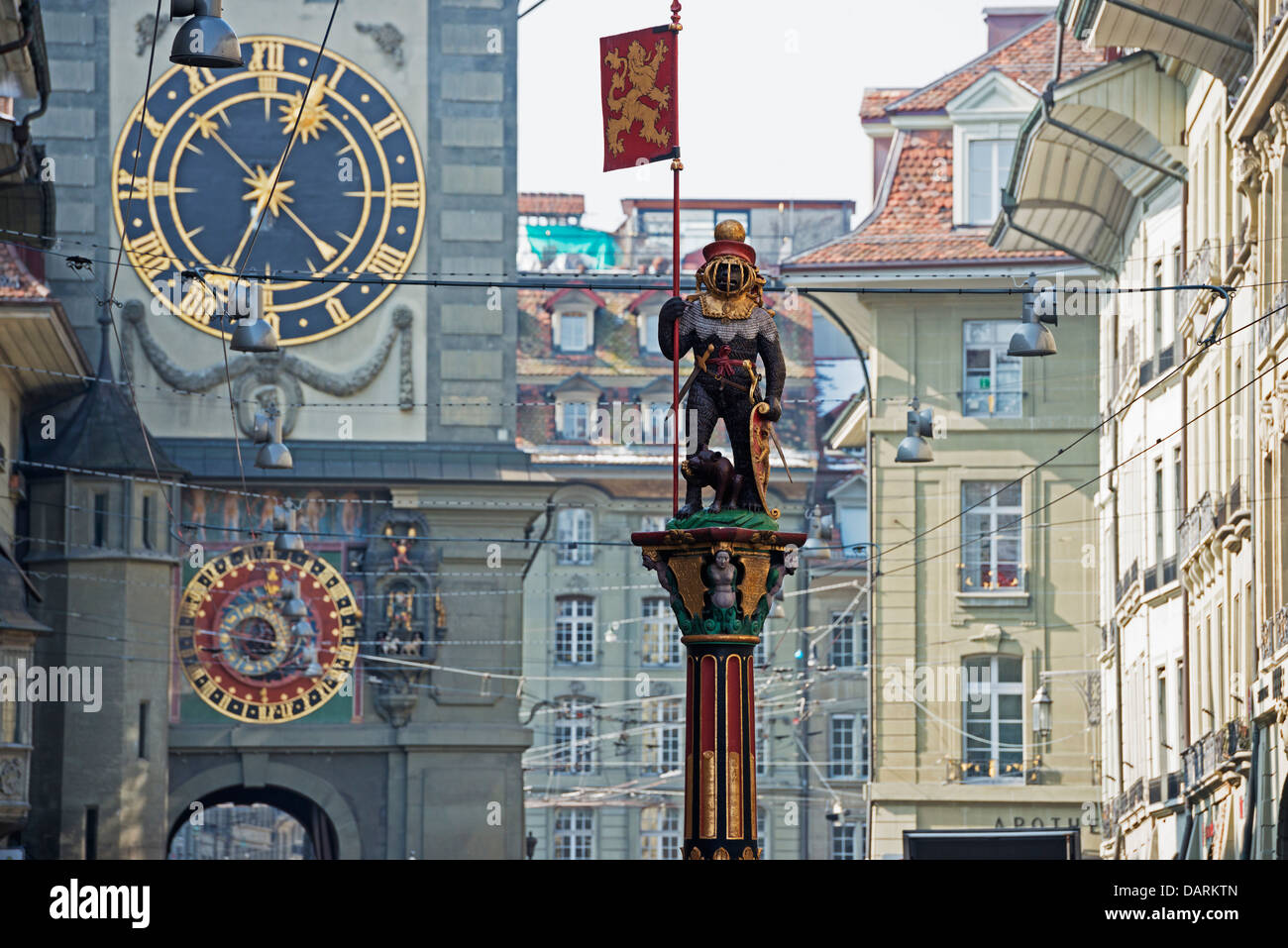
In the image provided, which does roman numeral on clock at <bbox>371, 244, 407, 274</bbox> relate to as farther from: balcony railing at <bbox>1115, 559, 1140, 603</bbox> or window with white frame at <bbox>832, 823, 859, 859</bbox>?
window with white frame at <bbox>832, 823, 859, 859</bbox>

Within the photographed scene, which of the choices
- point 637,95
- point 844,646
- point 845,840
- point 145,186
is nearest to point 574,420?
point 844,646

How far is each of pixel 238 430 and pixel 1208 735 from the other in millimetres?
23084

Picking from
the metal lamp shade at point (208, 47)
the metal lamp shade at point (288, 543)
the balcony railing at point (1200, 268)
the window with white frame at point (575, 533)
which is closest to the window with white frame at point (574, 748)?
the window with white frame at point (575, 533)

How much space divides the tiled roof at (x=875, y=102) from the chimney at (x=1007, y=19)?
2.05 m

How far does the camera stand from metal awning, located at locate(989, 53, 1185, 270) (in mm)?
38125

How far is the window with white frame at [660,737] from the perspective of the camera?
81.2m

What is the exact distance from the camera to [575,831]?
8169cm

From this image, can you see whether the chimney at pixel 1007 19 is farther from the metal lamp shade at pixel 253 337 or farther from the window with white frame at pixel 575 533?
the metal lamp shade at pixel 253 337

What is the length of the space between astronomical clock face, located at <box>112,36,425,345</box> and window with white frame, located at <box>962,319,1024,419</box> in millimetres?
9646

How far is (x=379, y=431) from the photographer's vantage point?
5256 cm

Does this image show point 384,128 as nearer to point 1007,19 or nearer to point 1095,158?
point 1007,19

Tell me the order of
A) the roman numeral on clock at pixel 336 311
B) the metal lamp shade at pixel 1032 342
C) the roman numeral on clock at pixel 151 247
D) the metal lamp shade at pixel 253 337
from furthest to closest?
the roman numeral on clock at pixel 336 311 < the roman numeral on clock at pixel 151 247 < the metal lamp shade at pixel 253 337 < the metal lamp shade at pixel 1032 342

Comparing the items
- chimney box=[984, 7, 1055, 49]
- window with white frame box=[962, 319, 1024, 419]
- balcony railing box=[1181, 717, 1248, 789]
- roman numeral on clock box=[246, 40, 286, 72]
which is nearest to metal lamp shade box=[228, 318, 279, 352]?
balcony railing box=[1181, 717, 1248, 789]

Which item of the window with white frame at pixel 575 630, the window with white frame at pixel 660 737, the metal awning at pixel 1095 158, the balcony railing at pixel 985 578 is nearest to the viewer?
the metal awning at pixel 1095 158
